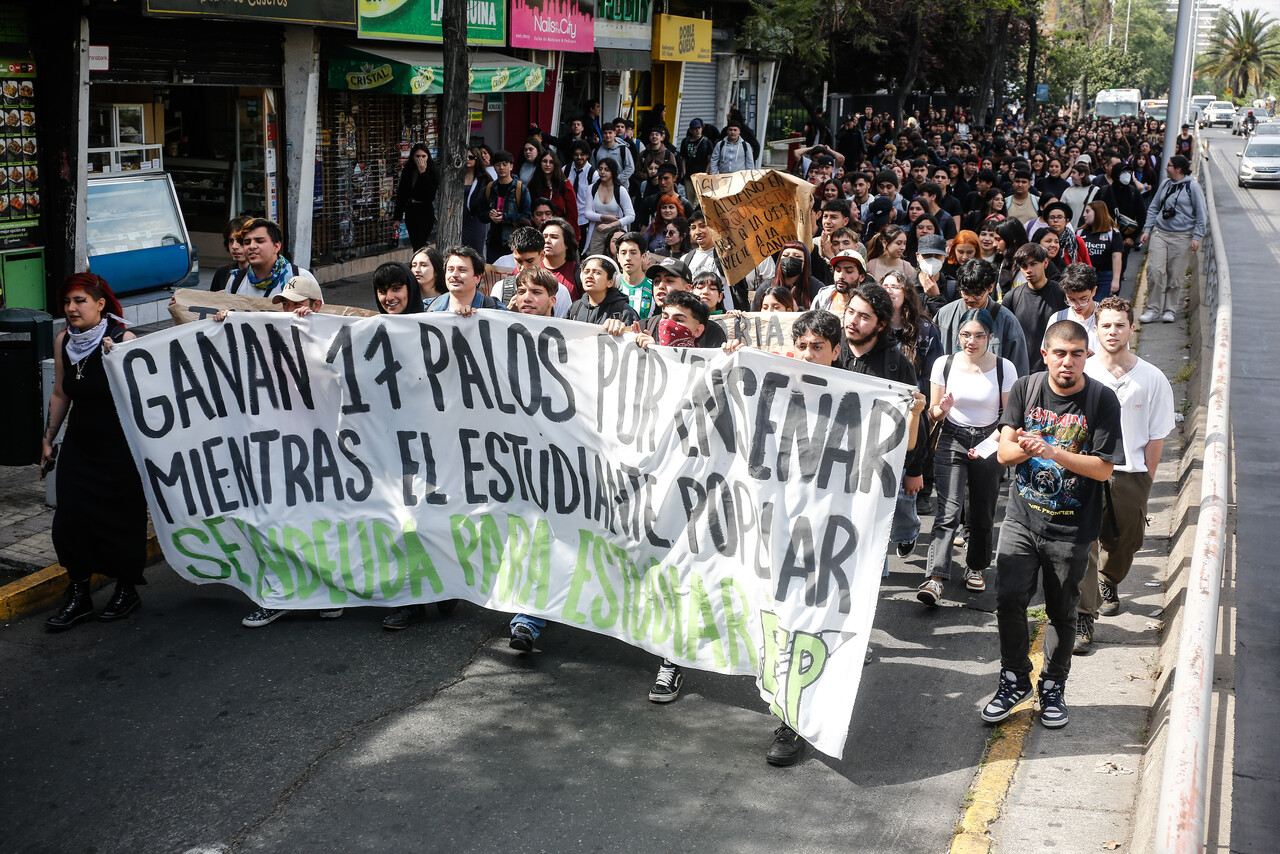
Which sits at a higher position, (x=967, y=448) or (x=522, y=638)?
(x=967, y=448)

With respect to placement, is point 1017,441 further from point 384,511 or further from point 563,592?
point 384,511

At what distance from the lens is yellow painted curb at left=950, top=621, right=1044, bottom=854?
179 inches

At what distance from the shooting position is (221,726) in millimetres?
5301

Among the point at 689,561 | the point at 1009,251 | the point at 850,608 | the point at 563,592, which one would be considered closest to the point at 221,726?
the point at 563,592

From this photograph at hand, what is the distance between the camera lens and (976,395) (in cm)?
670

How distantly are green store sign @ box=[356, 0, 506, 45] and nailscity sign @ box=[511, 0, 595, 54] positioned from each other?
39cm

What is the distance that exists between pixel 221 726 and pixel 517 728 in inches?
47.7

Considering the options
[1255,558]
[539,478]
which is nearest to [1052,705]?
[539,478]

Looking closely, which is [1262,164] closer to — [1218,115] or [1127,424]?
[1127,424]

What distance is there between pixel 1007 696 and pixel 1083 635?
1.02 m

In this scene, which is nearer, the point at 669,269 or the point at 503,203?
the point at 669,269

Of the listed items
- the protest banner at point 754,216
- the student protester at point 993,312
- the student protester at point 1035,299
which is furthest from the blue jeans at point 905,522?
the protest banner at point 754,216

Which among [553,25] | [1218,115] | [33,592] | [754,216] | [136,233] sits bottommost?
[33,592]

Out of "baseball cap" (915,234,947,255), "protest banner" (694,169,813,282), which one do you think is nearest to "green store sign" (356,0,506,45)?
"protest banner" (694,169,813,282)
